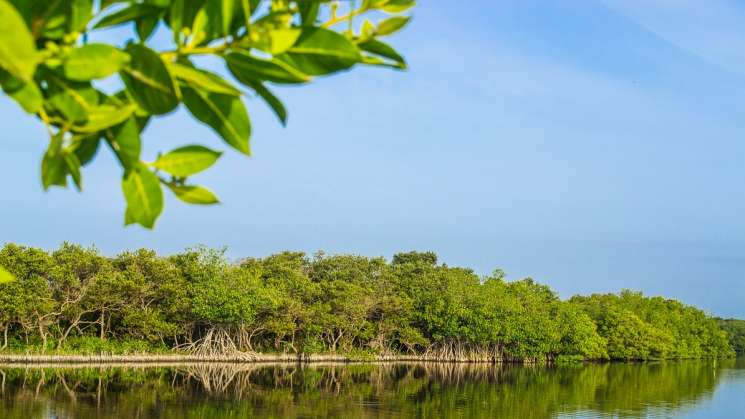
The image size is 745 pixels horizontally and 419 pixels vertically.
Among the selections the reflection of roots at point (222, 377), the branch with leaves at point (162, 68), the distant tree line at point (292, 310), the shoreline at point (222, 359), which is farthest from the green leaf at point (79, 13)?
the shoreline at point (222, 359)

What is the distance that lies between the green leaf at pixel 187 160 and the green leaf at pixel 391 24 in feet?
→ 0.70

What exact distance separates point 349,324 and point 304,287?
130 inches

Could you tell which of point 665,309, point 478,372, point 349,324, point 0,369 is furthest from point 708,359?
point 0,369

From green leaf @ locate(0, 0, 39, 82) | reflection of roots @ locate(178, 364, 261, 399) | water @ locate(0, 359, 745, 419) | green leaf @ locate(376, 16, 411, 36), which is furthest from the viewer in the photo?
reflection of roots @ locate(178, 364, 261, 399)

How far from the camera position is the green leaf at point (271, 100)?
2.51 ft

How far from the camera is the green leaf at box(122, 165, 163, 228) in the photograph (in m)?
0.78

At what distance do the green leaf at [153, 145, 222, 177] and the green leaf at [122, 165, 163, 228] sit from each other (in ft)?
0.06

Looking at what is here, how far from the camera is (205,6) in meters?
0.71

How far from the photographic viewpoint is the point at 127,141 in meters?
0.74

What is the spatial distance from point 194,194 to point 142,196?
0.19 feet

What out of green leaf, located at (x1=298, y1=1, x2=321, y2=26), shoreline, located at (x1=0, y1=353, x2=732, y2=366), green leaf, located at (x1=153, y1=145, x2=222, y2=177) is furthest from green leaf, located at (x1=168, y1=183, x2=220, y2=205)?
shoreline, located at (x1=0, y1=353, x2=732, y2=366)

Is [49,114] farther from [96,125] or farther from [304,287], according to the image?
[304,287]

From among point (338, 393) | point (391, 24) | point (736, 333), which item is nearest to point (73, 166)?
point (391, 24)

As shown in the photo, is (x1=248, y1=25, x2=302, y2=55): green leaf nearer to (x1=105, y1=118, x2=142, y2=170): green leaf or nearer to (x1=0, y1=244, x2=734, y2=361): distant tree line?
(x1=105, y1=118, x2=142, y2=170): green leaf
